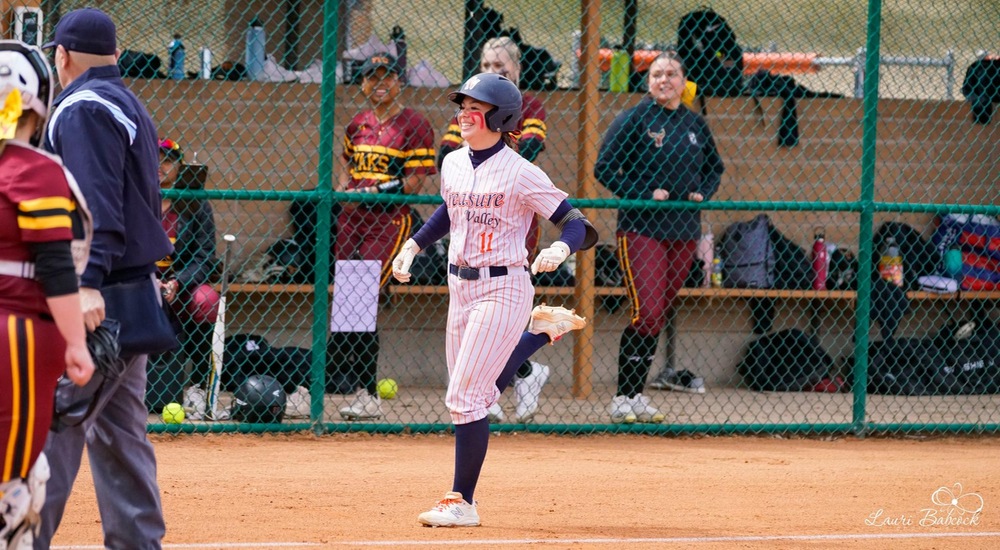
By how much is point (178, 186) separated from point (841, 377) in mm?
5081

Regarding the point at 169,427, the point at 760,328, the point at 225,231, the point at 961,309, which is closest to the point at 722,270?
the point at 760,328

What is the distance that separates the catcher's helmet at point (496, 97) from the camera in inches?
178

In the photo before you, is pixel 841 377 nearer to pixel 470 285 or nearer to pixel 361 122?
pixel 361 122

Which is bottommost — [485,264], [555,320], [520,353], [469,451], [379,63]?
[469,451]

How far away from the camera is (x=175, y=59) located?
8148 millimetres

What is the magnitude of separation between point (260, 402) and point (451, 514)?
242 cm

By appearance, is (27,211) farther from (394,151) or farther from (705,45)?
(705,45)

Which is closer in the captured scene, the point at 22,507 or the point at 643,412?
the point at 22,507

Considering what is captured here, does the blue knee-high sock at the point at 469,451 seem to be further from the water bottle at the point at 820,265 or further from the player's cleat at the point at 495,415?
the water bottle at the point at 820,265

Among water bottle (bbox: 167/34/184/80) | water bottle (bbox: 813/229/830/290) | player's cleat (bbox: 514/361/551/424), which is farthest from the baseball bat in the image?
water bottle (bbox: 813/229/830/290)

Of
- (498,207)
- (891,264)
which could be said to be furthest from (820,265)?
(498,207)

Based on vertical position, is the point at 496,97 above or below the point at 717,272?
above

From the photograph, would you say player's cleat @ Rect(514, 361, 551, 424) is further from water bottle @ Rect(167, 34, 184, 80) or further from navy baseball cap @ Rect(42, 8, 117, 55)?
navy baseball cap @ Rect(42, 8, 117, 55)

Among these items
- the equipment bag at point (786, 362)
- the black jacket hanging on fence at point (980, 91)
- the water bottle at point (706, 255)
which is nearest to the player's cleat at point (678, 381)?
the equipment bag at point (786, 362)
